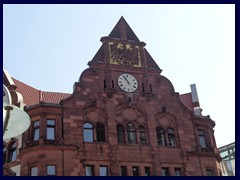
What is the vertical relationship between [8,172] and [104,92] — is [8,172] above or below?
below

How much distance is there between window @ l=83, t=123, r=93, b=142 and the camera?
96.5 feet

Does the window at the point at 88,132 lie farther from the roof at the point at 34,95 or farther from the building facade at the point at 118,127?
the roof at the point at 34,95

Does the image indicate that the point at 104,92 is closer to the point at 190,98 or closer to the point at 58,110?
the point at 58,110

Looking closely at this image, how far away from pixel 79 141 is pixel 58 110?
278cm

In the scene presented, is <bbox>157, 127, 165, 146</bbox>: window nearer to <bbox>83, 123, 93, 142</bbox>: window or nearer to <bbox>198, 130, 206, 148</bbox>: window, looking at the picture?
<bbox>198, 130, 206, 148</bbox>: window

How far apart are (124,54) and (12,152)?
456 inches

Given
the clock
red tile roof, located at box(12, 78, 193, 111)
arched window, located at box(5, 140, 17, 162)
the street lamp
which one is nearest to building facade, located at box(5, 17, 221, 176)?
the clock

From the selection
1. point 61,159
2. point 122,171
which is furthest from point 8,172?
point 122,171

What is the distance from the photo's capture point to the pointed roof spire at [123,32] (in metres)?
35.3

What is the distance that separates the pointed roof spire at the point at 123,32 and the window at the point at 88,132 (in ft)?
28.8

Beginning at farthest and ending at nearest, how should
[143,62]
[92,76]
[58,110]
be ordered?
[143,62]
[92,76]
[58,110]

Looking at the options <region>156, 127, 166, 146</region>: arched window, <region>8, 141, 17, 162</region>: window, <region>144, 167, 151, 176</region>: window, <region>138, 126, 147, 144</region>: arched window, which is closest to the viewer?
<region>144, 167, 151, 176</region>: window

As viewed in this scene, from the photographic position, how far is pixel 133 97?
32.3m

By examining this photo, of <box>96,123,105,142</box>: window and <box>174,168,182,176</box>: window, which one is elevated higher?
<box>96,123,105,142</box>: window
